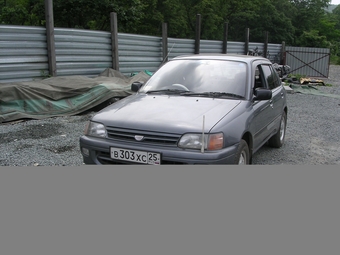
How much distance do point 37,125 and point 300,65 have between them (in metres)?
20.5

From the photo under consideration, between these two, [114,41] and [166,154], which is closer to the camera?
[166,154]

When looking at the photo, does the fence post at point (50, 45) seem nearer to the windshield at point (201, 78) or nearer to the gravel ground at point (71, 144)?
the gravel ground at point (71, 144)

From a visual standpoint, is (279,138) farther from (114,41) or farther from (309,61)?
(309,61)

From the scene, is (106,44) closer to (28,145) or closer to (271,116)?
(28,145)

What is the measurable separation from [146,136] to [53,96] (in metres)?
4.97

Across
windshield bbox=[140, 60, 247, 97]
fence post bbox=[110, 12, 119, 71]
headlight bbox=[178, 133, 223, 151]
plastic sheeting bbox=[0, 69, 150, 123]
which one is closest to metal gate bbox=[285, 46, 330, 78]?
fence post bbox=[110, 12, 119, 71]

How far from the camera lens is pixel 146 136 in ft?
12.4

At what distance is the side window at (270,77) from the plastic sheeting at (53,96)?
386 centimetres

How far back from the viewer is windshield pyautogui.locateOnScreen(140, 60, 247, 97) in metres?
4.73

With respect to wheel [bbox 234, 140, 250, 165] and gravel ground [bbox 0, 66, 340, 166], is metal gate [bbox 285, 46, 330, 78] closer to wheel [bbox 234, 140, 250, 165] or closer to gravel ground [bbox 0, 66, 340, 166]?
gravel ground [bbox 0, 66, 340, 166]

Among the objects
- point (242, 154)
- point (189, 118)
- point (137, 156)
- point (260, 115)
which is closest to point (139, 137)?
point (137, 156)


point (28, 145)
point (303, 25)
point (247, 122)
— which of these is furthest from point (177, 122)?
point (303, 25)

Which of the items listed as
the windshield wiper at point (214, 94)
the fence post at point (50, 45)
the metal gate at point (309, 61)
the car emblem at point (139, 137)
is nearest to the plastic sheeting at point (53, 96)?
the fence post at point (50, 45)

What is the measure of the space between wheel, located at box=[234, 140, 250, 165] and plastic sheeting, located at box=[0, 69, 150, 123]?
502 centimetres
